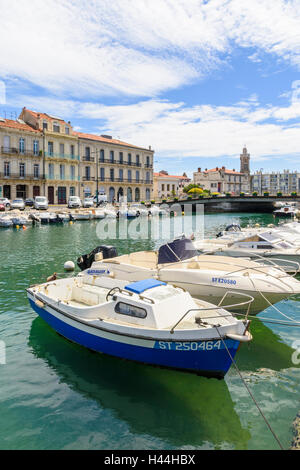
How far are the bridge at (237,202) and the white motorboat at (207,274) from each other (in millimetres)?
66341

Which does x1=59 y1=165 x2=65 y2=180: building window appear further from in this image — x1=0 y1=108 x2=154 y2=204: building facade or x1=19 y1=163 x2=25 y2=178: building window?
x1=19 y1=163 x2=25 y2=178: building window

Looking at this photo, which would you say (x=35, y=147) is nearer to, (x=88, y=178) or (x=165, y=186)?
(x=88, y=178)

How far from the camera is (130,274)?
13664 mm

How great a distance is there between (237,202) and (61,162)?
45.4 meters

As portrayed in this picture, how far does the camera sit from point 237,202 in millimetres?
89500

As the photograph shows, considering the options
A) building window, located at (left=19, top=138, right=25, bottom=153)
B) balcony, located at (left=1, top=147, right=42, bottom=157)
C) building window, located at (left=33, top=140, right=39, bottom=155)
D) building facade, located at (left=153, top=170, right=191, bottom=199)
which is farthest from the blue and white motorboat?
building facade, located at (left=153, top=170, right=191, bottom=199)

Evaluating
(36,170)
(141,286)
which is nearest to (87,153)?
(36,170)

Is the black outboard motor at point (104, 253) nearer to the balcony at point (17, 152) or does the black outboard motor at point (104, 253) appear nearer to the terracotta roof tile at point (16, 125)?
the balcony at point (17, 152)

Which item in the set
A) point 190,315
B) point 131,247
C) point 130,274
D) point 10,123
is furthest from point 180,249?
point 10,123

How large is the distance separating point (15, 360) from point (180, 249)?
7749 millimetres

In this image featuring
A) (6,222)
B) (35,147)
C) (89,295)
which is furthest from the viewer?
(35,147)

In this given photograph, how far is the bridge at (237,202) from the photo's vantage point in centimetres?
8181
